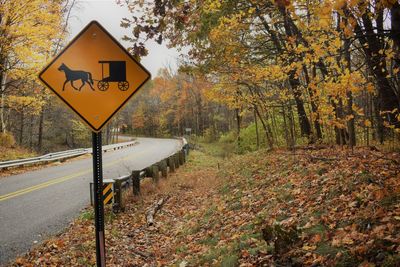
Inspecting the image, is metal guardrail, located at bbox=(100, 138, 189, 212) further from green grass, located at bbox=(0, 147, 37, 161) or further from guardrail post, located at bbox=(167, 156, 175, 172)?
green grass, located at bbox=(0, 147, 37, 161)

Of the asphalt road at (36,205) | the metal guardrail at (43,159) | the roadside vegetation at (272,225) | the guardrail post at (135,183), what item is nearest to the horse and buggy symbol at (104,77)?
the roadside vegetation at (272,225)

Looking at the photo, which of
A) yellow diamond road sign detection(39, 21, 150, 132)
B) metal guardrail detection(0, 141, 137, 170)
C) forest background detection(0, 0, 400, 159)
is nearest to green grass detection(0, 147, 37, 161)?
forest background detection(0, 0, 400, 159)

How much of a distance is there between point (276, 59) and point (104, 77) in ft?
34.5

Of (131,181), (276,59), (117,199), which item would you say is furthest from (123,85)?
(276,59)

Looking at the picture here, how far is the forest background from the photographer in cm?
522

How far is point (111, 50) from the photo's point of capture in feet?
14.4

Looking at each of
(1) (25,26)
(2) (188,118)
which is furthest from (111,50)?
(2) (188,118)

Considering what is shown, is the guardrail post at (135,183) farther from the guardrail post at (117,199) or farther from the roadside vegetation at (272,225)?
the guardrail post at (117,199)

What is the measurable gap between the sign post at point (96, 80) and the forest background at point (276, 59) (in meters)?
0.39

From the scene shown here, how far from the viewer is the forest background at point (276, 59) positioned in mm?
5219

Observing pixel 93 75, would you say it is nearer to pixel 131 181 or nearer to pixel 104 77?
pixel 104 77

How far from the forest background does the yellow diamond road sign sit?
386mm

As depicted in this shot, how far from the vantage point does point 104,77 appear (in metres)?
4.36

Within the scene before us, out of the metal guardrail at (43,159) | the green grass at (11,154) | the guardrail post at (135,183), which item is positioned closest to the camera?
the guardrail post at (135,183)
